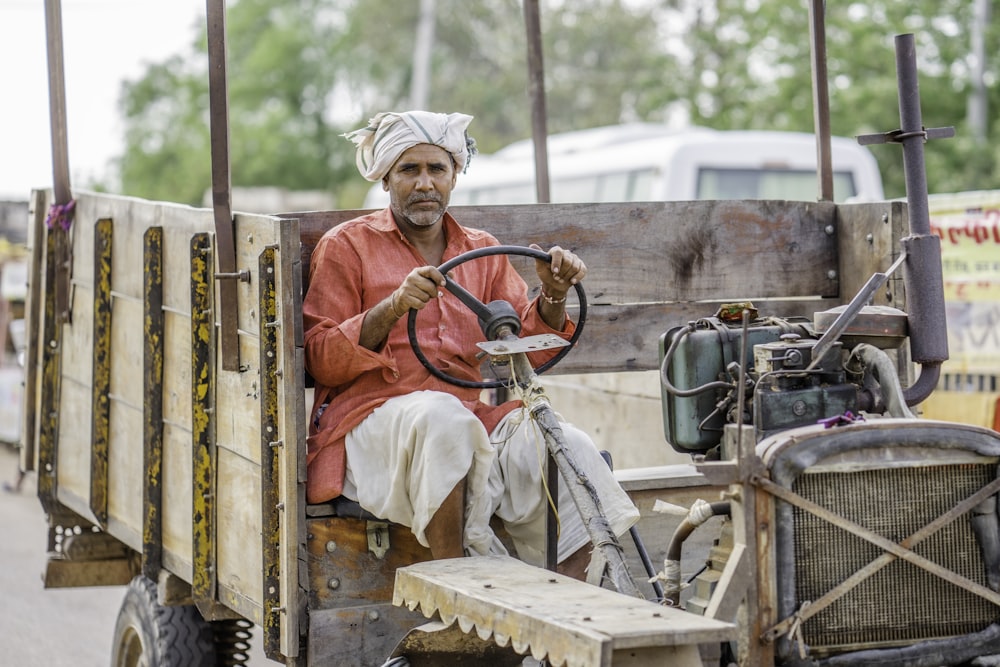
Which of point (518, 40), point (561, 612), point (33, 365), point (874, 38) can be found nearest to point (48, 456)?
point (33, 365)

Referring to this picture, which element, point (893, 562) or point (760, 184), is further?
point (760, 184)

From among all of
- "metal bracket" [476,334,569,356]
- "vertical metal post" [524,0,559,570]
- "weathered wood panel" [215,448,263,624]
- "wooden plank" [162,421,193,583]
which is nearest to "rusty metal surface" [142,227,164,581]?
"wooden plank" [162,421,193,583]

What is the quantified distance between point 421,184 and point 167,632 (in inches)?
65.8

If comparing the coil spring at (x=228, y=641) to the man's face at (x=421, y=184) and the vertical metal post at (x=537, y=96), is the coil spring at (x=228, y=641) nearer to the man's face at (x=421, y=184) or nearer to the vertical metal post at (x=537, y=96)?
the man's face at (x=421, y=184)

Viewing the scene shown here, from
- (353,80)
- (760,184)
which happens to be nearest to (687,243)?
(760,184)

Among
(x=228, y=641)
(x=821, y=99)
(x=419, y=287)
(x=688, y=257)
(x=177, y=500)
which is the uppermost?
(x=821, y=99)

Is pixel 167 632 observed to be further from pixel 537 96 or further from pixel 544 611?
pixel 537 96

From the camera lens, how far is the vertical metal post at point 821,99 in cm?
498

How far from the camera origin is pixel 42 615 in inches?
293

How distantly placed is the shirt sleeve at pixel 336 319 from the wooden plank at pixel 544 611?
634mm

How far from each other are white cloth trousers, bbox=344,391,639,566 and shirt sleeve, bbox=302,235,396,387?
15cm

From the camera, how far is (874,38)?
19609 mm

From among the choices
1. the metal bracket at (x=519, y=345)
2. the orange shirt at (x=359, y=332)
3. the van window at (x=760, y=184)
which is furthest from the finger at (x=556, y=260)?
the van window at (x=760, y=184)

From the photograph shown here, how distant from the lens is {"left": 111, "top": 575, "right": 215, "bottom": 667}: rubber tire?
15.0 ft
